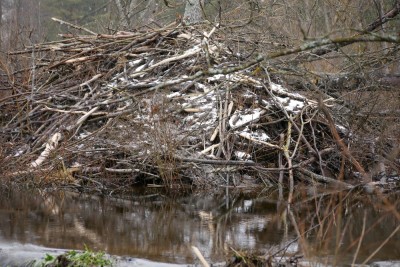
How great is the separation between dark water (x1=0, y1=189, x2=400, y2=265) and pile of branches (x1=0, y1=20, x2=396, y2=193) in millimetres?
508

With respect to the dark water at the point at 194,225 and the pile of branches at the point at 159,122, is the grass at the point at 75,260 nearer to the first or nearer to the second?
the dark water at the point at 194,225

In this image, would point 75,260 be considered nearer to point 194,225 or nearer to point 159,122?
point 194,225

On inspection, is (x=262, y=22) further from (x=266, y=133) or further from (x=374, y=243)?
(x=374, y=243)

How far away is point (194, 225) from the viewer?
679cm

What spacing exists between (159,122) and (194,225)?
2444 millimetres

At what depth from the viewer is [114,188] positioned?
9.12m

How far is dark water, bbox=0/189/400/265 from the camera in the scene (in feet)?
18.1

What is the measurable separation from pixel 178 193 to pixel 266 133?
214 centimetres

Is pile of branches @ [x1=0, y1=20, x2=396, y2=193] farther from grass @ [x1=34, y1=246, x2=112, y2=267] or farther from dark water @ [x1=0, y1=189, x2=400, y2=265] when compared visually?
grass @ [x1=34, y1=246, x2=112, y2=267]

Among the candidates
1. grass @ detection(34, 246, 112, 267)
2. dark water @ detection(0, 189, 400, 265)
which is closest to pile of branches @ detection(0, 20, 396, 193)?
dark water @ detection(0, 189, 400, 265)

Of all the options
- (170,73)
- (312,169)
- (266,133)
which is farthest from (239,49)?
(312,169)

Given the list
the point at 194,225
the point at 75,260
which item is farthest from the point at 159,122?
the point at 75,260

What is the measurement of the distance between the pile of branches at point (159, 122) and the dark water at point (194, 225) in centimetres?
51

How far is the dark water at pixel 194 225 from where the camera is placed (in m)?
5.51
